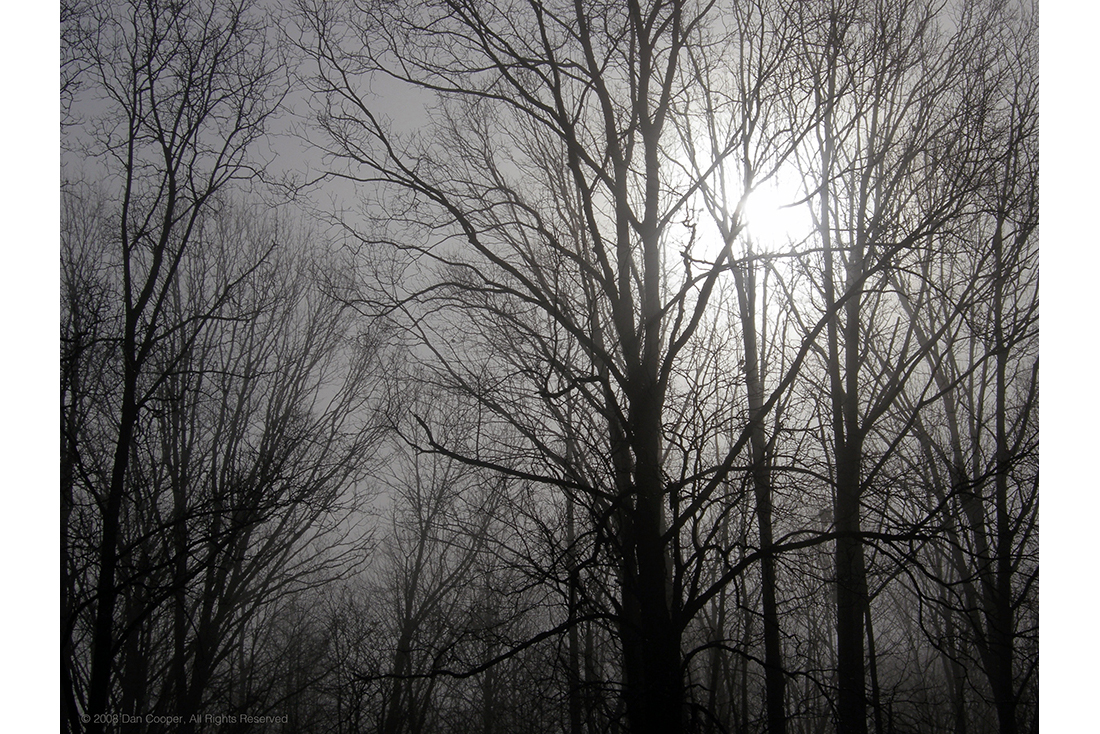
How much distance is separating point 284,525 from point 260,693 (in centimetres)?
146

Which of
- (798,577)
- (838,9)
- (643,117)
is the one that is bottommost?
(798,577)

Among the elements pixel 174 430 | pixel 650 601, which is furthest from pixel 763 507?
pixel 174 430

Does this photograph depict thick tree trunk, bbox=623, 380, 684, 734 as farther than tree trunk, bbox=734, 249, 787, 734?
No

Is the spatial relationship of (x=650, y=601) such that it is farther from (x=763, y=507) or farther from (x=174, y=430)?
(x=174, y=430)

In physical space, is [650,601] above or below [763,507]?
below

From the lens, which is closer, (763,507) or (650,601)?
(650,601)

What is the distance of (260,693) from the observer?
5.68m

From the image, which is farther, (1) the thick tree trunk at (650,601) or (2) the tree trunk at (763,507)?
(2) the tree trunk at (763,507)

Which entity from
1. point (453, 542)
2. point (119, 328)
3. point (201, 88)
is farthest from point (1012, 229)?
point (119, 328)

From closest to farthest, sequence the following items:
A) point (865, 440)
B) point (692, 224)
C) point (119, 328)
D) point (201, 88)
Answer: point (692, 224), point (119, 328), point (201, 88), point (865, 440)

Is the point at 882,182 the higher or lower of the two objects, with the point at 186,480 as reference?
higher

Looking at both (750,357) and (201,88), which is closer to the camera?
(201,88)

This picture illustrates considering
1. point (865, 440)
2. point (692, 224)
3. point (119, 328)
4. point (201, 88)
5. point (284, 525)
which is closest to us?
point (692, 224)

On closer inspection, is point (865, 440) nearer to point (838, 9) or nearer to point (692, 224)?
point (692, 224)
